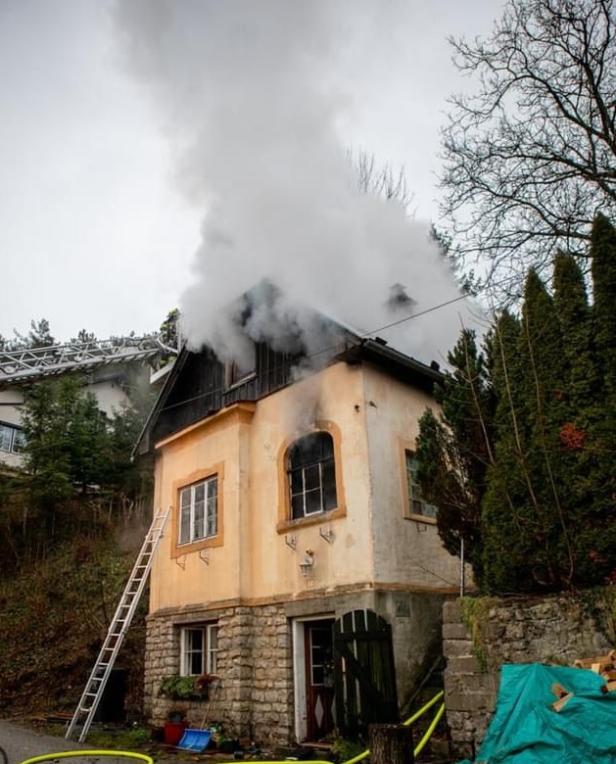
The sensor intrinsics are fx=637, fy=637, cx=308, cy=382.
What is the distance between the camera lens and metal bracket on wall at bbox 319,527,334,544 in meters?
9.70

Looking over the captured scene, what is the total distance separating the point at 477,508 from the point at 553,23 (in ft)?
25.6

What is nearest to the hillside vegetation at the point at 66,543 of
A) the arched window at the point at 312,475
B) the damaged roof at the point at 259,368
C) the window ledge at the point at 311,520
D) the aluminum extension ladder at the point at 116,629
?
the aluminum extension ladder at the point at 116,629

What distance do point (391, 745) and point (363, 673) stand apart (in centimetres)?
503

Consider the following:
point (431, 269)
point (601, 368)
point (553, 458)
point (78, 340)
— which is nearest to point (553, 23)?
point (431, 269)

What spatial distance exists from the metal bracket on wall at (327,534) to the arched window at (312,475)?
0.39 meters

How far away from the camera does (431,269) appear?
12.8 meters

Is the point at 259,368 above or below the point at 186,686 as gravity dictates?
above

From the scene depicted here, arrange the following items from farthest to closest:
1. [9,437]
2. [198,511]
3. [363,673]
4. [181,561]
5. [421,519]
Answer: [9,437], [198,511], [181,561], [421,519], [363,673]

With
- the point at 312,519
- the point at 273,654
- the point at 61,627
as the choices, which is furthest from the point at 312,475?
the point at 61,627

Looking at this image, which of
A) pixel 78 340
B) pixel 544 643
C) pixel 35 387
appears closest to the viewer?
pixel 544 643

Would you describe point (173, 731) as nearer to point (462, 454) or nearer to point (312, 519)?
point (312, 519)

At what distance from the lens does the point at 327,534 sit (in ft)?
32.0

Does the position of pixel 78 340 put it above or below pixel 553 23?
above

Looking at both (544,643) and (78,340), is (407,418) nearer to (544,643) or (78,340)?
(544,643)
